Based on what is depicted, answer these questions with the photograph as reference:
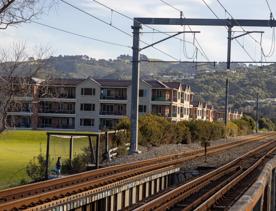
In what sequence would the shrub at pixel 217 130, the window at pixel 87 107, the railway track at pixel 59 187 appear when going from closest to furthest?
the railway track at pixel 59 187 < the shrub at pixel 217 130 < the window at pixel 87 107

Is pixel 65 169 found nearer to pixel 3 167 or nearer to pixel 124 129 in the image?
pixel 3 167

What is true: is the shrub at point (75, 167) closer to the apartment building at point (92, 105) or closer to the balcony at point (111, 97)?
the apartment building at point (92, 105)

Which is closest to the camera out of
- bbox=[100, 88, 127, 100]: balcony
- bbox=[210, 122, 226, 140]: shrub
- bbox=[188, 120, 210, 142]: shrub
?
bbox=[188, 120, 210, 142]: shrub

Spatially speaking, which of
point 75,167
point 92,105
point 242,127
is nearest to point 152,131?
point 75,167

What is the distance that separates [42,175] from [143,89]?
3098 inches

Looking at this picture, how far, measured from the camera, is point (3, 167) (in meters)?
37.0

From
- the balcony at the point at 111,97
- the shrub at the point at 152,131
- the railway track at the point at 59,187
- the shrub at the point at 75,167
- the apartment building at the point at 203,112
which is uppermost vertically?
the balcony at the point at 111,97

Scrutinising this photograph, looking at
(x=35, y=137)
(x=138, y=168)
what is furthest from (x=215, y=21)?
(x=35, y=137)

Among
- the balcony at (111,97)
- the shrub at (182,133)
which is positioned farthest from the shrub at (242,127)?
the shrub at (182,133)

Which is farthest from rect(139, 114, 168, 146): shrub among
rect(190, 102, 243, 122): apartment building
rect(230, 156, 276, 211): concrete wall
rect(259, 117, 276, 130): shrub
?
rect(259, 117, 276, 130): shrub

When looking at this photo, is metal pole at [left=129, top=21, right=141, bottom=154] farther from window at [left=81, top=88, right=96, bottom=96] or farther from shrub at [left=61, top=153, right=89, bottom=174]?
window at [left=81, top=88, right=96, bottom=96]

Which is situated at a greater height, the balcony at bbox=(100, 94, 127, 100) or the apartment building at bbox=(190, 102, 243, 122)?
the balcony at bbox=(100, 94, 127, 100)

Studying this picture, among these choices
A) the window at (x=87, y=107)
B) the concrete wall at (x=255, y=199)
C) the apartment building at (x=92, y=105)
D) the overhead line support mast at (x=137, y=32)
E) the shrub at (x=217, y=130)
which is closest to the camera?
the concrete wall at (x=255, y=199)

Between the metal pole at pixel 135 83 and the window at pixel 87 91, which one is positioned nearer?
the metal pole at pixel 135 83
